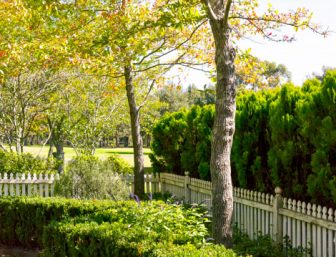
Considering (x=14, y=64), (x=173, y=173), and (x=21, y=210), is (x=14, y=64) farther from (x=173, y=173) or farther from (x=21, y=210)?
(x=173, y=173)

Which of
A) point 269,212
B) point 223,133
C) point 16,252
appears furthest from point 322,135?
point 16,252

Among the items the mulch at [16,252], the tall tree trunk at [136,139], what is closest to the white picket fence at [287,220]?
the tall tree trunk at [136,139]

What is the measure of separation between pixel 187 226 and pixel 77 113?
1442 cm

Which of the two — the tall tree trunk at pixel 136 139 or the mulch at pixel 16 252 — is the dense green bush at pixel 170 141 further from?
the mulch at pixel 16 252

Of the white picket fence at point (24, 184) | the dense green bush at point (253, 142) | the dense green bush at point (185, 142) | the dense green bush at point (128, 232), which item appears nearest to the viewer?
the dense green bush at point (128, 232)

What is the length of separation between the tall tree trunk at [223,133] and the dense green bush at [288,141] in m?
1.53

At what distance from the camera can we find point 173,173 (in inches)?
524

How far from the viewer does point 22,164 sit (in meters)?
12.8

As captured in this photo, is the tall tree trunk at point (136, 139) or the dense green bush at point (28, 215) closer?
the dense green bush at point (28, 215)

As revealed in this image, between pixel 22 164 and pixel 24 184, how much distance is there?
76 centimetres

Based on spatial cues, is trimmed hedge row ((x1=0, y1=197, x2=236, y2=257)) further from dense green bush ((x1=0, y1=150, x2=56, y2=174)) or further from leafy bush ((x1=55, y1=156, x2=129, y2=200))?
dense green bush ((x1=0, y1=150, x2=56, y2=174))

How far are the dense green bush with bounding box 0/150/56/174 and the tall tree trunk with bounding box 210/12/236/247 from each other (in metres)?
8.24

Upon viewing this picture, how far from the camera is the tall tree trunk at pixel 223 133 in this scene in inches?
216

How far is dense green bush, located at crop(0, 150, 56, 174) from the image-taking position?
41.5ft
